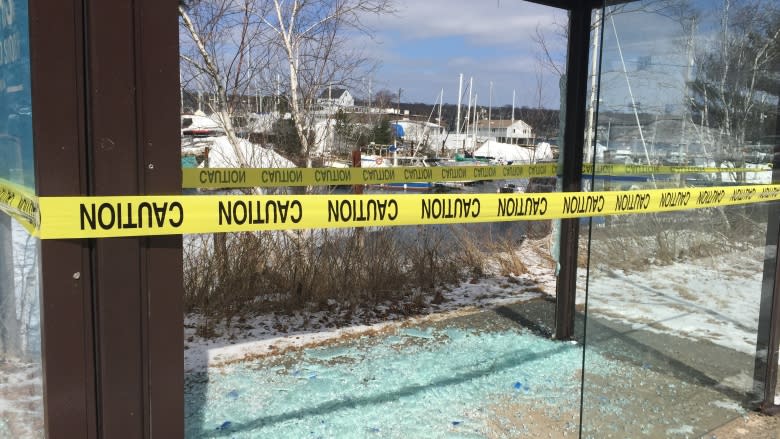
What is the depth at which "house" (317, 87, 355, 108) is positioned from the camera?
8156 millimetres

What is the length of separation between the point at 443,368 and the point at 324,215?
2369mm

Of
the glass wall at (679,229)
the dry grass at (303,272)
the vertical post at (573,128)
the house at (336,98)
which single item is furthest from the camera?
the house at (336,98)

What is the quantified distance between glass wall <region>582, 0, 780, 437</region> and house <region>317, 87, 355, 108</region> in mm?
5293

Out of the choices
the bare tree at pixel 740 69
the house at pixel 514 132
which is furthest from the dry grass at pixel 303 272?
the house at pixel 514 132

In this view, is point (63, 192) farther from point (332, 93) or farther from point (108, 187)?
point (332, 93)

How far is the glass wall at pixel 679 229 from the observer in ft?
10.5

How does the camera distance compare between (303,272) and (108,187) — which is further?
(303,272)

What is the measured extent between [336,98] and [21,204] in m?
6.61

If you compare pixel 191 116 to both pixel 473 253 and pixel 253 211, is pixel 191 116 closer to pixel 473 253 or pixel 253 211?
pixel 473 253

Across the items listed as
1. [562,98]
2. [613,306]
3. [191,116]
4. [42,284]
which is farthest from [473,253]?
[42,284]

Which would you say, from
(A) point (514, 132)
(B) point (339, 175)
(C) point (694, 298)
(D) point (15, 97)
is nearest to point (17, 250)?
(D) point (15, 97)

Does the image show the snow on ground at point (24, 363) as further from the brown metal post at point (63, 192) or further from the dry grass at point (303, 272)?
the dry grass at point (303, 272)

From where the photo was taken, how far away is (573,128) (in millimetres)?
4922

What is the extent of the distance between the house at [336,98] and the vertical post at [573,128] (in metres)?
4.00
